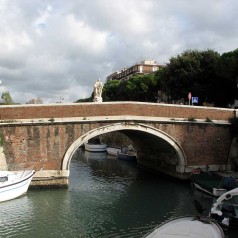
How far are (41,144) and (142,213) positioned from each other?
5.87 meters

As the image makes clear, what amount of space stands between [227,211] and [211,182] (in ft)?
16.8

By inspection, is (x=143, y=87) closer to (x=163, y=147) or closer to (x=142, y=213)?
(x=163, y=147)

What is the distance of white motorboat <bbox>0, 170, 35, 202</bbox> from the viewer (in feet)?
50.5

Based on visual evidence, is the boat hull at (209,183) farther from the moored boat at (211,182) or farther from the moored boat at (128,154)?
the moored boat at (128,154)

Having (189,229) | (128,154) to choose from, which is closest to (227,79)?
(128,154)

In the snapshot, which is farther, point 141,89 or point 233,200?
point 141,89

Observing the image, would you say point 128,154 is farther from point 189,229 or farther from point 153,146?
point 189,229

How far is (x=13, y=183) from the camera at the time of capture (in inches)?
611

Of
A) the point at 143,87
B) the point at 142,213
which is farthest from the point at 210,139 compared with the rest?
the point at 143,87

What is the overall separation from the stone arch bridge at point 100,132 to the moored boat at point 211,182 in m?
1.32

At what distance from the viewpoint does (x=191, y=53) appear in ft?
105

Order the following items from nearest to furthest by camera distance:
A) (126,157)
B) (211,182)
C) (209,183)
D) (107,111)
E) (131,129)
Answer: (209,183)
(211,182)
(107,111)
(131,129)
(126,157)

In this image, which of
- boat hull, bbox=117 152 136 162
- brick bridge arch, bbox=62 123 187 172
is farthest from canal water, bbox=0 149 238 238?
boat hull, bbox=117 152 136 162

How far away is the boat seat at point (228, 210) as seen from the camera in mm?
12070
